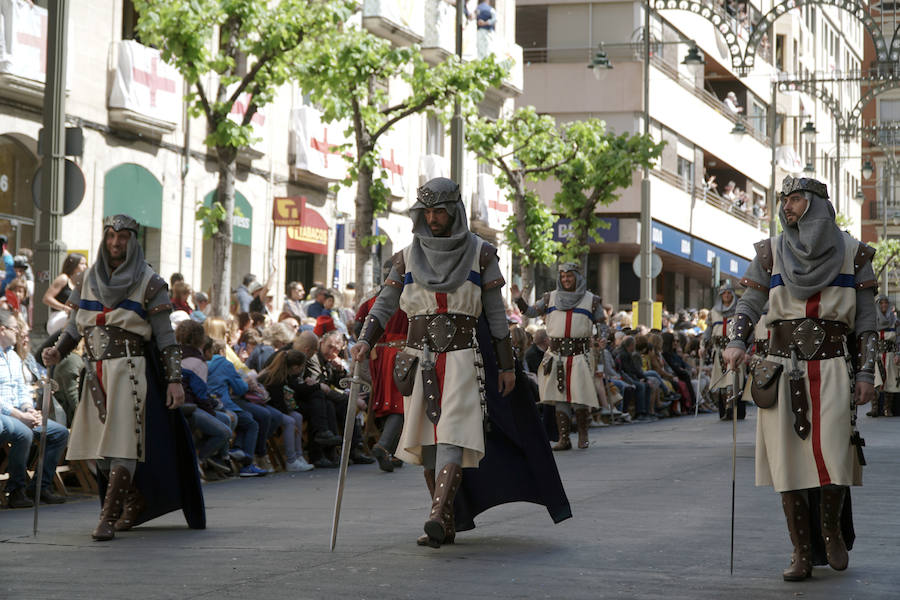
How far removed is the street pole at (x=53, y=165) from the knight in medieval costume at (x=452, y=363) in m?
6.24

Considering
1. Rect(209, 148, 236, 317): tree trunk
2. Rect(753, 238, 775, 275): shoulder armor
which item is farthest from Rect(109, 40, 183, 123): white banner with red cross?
Rect(753, 238, 775, 275): shoulder armor

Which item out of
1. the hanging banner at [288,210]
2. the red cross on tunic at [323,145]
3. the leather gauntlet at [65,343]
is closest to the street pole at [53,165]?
the leather gauntlet at [65,343]

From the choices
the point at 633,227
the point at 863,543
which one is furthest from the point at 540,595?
the point at 633,227

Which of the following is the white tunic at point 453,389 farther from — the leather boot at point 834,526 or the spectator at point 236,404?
the spectator at point 236,404

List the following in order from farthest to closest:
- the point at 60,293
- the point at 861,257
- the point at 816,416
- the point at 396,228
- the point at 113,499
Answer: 1. the point at 396,228
2. the point at 60,293
3. the point at 113,499
4. the point at 861,257
5. the point at 816,416

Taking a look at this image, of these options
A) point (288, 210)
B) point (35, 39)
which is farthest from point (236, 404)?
point (288, 210)

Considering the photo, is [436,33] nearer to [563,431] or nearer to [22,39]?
[22,39]

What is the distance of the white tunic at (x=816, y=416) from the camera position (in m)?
8.00

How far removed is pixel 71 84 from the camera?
2498 centimetres

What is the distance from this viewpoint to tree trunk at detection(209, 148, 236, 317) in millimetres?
23000

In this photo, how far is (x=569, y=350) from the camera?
1834 centimetres

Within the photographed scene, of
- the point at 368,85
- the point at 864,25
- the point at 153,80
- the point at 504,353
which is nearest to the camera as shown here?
the point at 504,353

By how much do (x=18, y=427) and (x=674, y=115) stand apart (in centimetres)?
4365

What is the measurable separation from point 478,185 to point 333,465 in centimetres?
2537
